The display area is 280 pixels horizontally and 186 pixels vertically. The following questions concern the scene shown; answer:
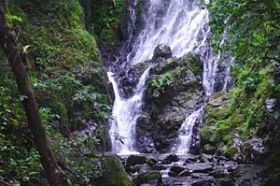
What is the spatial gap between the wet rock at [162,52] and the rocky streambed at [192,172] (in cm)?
756

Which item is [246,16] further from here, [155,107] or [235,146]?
[155,107]

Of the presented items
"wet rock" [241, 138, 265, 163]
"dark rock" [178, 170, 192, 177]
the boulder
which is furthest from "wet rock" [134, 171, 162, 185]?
the boulder

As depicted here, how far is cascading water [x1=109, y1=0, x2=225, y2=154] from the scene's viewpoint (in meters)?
16.8

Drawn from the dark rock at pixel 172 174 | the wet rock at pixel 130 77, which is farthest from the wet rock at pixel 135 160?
the wet rock at pixel 130 77

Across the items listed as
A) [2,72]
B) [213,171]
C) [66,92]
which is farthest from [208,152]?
[2,72]

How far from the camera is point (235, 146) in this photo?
42.5 ft

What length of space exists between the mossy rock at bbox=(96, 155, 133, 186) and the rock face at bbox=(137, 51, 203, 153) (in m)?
7.64

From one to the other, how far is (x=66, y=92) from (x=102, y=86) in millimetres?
4186

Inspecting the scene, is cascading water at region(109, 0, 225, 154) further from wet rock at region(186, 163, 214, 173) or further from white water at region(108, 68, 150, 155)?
wet rock at region(186, 163, 214, 173)

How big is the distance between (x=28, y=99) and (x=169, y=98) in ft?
45.4

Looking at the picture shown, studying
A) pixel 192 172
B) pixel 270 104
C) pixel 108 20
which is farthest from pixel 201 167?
pixel 108 20

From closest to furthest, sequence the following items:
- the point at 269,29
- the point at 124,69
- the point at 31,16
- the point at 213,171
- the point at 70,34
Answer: the point at 269,29 < the point at 213,171 < the point at 31,16 < the point at 70,34 < the point at 124,69

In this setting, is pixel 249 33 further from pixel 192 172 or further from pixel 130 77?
pixel 130 77

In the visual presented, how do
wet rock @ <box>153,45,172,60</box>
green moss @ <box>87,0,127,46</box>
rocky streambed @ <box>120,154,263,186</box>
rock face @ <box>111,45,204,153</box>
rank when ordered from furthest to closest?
1. green moss @ <box>87,0,127,46</box>
2. wet rock @ <box>153,45,172,60</box>
3. rock face @ <box>111,45,204,153</box>
4. rocky streambed @ <box>120,154,263,186</box>
